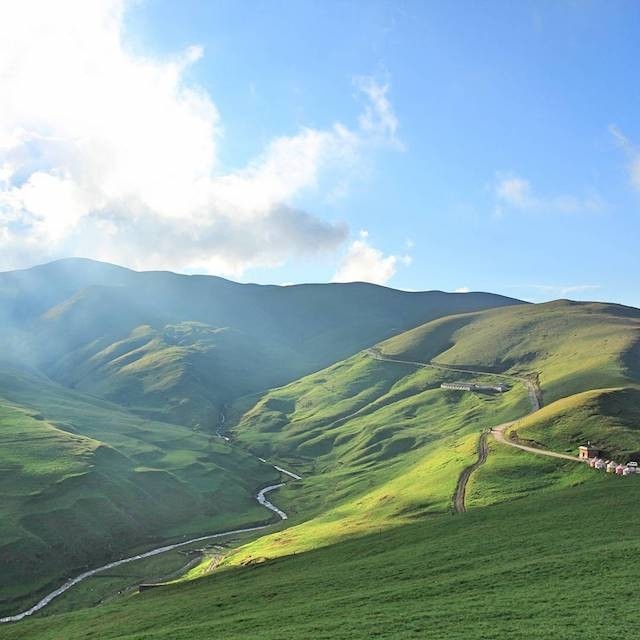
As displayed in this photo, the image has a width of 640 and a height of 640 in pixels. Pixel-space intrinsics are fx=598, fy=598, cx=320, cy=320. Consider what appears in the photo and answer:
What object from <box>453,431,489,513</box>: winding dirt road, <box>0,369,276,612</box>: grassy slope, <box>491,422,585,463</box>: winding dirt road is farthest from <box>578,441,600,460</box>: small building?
<box>0,369,276,612</box>: grassy slope

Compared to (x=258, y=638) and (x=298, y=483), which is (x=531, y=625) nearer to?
(x=258, y=638)

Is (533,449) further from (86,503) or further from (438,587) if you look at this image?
Result: (86,503)

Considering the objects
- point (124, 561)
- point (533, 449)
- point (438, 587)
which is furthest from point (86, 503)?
point (438, 587)

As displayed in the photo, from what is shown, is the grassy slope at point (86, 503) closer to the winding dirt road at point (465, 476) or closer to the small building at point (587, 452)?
the winding dirt road at point (465, 476)

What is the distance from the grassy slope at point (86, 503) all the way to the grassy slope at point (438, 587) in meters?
45.7

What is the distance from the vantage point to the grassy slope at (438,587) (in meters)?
46.4

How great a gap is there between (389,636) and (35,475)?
135 metres

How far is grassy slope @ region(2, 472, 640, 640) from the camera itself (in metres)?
46.4

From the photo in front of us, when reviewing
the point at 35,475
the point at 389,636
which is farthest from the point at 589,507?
the point at 35,475

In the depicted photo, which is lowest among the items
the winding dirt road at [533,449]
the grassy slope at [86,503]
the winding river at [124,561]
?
the winding river at [124,561]

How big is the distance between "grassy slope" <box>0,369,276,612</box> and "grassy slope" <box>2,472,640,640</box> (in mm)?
45715

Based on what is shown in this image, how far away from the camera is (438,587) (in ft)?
184

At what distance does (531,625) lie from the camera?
43.8 metres

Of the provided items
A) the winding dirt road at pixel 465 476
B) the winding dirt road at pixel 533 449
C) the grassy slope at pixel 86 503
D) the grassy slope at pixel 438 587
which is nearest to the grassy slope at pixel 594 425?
the winding dirt road at pixel 533 449
